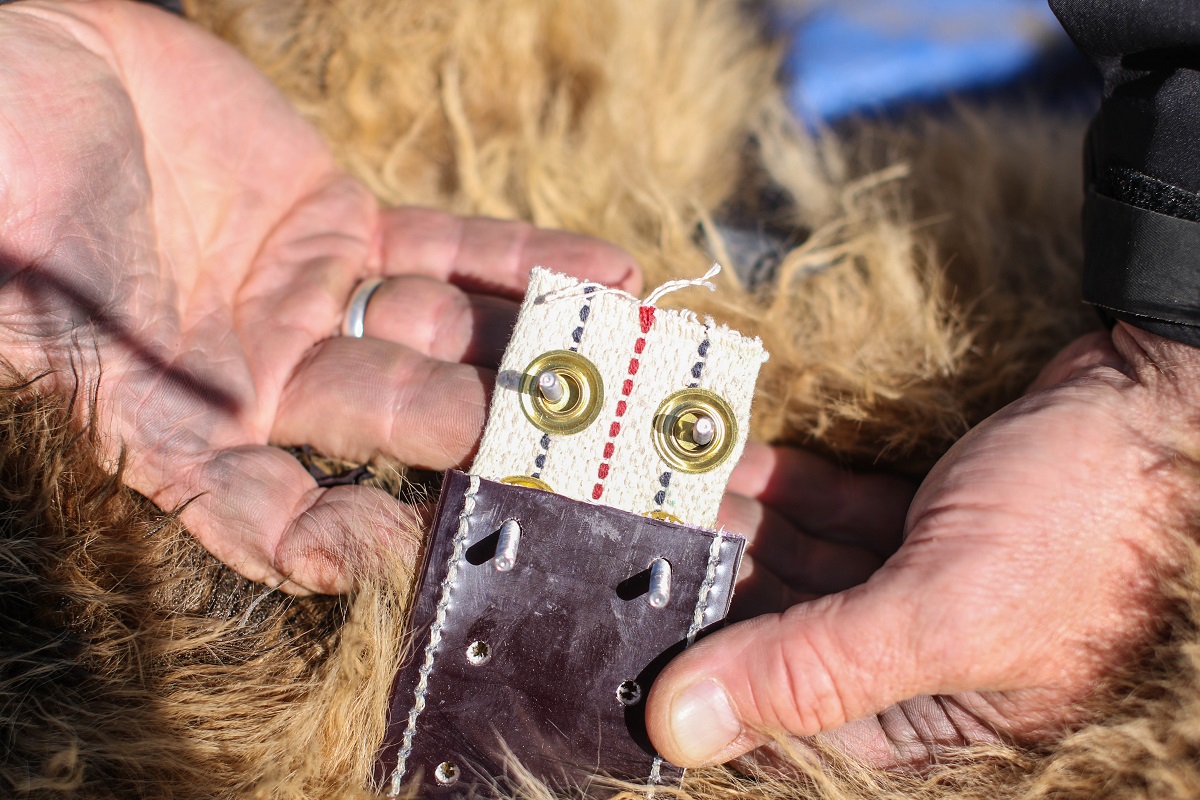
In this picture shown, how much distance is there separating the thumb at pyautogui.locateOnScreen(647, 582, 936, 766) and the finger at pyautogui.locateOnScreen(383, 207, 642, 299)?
690mm

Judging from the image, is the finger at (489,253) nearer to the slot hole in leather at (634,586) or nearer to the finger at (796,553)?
the finger at (796,553)

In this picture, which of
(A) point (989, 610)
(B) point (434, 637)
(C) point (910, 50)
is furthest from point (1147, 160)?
(C) point (910, 50)

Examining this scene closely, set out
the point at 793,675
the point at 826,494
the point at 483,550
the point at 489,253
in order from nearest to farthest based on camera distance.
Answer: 1. the point at 793,675
2. the point at 483,550
3. the point at 826,494
4. the point at 489,253

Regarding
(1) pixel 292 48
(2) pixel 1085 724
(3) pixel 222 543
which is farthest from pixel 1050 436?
(1) pixel 292 48

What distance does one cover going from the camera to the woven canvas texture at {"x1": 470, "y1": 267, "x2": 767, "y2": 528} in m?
1.20

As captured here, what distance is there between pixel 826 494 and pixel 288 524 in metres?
0.91

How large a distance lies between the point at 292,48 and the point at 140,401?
110 centimetres

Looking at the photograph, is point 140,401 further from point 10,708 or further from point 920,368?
point 920,368

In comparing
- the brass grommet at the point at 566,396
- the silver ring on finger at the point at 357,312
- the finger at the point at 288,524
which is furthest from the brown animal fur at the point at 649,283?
the silver ring on finger at the point at 357,312

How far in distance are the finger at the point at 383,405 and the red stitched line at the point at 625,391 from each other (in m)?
0.21

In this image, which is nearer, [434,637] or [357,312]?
[434,637]

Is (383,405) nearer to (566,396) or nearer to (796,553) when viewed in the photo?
(566,396)

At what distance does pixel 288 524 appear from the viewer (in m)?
1.23

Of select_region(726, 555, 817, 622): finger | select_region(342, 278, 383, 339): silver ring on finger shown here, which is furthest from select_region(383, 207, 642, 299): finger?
select_region(726, 555, 817, 622): finger
